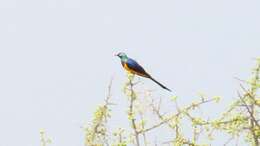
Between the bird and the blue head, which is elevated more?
the blue head

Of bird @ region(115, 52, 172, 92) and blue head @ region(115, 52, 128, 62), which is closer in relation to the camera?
bird @ region(115, 52, 172, 92)

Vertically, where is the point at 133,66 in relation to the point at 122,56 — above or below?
below

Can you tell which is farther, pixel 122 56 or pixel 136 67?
pixel 122 56

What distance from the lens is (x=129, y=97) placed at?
975 centimetres

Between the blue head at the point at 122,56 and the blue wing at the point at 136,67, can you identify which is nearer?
the blue wing at the point at 136,67

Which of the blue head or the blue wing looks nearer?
the blue wing

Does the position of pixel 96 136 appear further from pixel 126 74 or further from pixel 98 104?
pixel 126 74

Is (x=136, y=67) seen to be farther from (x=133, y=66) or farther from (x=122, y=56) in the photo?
(x=122, y=56)

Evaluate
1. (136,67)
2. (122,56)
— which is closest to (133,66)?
(136,67)

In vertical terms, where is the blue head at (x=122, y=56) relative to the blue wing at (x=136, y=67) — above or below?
above

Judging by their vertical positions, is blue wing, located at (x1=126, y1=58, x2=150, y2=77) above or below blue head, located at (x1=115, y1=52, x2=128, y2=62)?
below

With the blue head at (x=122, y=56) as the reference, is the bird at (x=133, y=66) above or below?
below

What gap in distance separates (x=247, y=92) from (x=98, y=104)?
46.1 inches

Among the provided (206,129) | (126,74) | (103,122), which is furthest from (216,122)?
(126,74)
